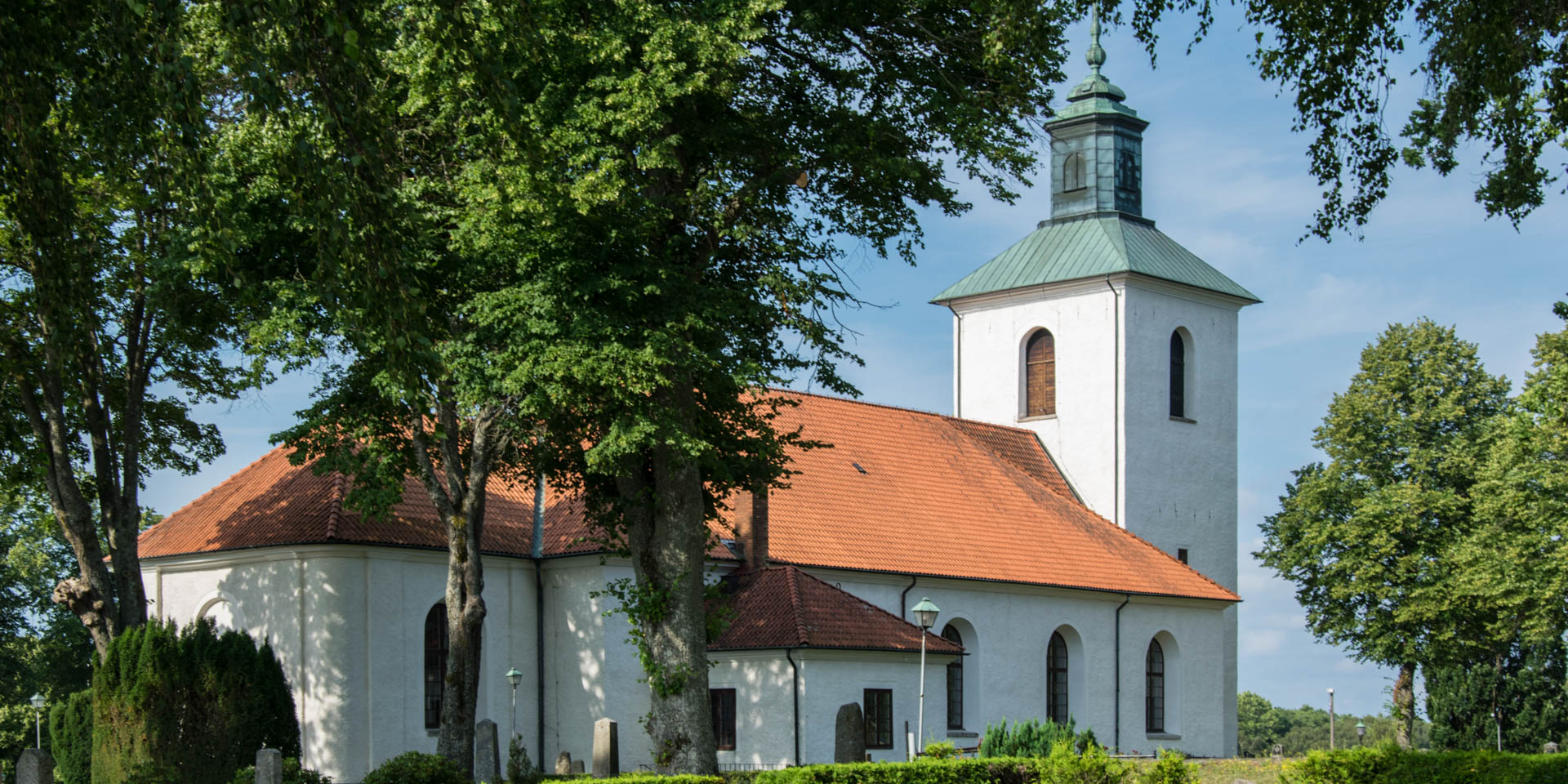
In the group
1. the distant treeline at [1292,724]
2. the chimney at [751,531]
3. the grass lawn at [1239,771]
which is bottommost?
the distant treeline at [1292,724]

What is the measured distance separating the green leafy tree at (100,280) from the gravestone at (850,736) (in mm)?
8925

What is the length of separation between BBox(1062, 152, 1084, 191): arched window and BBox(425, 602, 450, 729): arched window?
2044 centimetres

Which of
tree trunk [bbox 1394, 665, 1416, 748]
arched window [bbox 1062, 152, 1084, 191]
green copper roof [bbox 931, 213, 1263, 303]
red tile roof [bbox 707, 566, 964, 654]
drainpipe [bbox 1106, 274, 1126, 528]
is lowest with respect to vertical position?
tree trunk [bbox 1394, 665, 1416, 748]

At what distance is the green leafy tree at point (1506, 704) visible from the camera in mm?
40625

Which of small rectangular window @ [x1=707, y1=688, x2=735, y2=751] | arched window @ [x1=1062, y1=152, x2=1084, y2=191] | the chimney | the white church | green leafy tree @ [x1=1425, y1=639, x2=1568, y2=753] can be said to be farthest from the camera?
green leafy tree @ [x1=1425, y1=639, x2=1568, y2=753]

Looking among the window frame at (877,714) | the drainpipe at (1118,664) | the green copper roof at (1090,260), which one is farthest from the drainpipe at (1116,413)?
the window frame at (877,714)

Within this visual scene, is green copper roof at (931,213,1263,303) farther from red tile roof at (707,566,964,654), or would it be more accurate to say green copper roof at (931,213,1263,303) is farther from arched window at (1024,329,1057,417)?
red tile roof at (707,566,964,654)

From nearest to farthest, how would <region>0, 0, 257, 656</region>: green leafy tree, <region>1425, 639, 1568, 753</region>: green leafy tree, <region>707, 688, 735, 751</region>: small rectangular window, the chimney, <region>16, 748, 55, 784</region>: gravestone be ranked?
<region>0, 0, 257, 656</region>: green leafy tree
<region>16, 748, 55, 784</region>: gravestone
<region>707, 688, 735, 751</region>: small rectangular window
the chimney
<region>1425, 639, 1568, 753</region>: green leafy tree

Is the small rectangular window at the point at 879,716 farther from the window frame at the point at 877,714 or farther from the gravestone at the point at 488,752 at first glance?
the gravestone at the point at 488,752

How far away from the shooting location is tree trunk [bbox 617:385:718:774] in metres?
18.0

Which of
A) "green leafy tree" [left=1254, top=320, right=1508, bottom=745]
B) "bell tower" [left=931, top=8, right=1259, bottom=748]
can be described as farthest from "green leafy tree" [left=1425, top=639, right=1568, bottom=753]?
"bell tower" [left=931, top=8, right=1259, bottom=748]

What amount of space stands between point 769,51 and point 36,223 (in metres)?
11.2

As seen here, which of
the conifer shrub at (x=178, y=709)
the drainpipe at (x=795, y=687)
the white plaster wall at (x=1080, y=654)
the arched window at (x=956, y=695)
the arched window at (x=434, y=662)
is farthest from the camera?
the white plaster wall at (x=1080, y=654)

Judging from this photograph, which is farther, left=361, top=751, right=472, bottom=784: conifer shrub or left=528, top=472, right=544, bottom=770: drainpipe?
left=528, top=472, right=544, bottom=770: drainpipe
